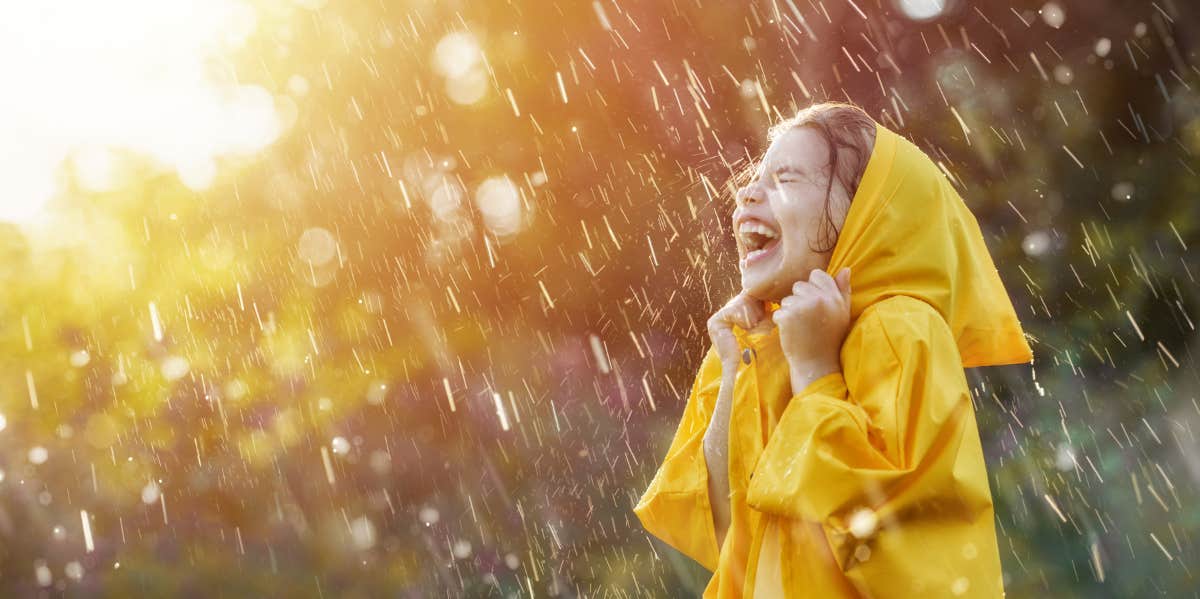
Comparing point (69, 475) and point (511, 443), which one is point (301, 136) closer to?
point (511, 443)

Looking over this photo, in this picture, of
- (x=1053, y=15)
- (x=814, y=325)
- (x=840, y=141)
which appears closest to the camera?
(x=814, y=325)

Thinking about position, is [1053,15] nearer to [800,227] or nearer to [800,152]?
[800,152]

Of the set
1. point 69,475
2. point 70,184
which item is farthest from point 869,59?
point 69,475

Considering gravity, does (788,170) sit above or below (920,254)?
above

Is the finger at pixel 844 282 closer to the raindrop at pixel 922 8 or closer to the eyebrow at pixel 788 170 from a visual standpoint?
the eyebrow at pixel 788 170

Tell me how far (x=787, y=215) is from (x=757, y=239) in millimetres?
116

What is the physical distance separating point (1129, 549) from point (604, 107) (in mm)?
4582

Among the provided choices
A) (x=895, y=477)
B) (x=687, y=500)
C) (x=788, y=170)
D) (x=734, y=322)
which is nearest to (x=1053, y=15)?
(x=788, y=170)

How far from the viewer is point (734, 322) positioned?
2.18 m

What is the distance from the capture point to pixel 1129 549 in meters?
6.00

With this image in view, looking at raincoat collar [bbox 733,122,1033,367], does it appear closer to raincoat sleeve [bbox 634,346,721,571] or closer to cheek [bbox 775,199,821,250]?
cheek [bbox 775,199,821,250]

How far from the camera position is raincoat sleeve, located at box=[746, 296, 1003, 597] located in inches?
66.2

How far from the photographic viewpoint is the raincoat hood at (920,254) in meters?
1.97

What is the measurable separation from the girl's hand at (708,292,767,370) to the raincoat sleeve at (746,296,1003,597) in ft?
1.15
